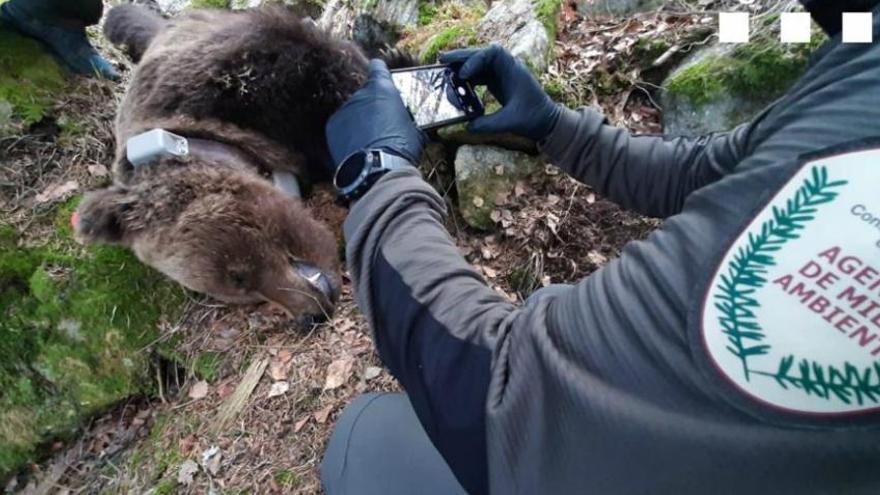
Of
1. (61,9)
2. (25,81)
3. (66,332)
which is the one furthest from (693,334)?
(25,81)

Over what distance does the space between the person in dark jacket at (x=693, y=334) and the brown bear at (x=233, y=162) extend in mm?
1345

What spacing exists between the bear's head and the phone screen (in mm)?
896

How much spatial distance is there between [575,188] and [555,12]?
1184mm

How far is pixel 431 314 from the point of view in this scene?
59.8 inches

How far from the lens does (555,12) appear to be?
11.3ft

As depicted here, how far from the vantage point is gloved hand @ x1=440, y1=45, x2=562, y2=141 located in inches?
97.2

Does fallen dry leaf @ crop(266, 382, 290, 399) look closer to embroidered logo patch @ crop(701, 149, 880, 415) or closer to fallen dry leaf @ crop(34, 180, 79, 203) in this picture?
fallen dry leaf @ crop(34, 180, 79, 203)

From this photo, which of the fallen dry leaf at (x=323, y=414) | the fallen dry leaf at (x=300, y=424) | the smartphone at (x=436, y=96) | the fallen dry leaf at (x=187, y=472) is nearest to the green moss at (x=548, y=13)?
the smartphone at (x=436, y=96)

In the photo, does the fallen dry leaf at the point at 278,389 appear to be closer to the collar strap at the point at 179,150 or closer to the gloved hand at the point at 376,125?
the collar strap at the point at 179,150

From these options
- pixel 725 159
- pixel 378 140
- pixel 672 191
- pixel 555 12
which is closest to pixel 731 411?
pixel 725 159

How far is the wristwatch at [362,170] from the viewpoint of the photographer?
1.88 meters

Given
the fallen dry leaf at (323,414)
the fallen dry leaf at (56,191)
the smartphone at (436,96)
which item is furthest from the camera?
the fallen dry leaf at (56,191)

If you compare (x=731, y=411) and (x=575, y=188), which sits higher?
(x=731, y=411)

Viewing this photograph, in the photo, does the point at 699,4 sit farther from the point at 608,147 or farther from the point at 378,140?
the point at 378,140
